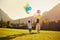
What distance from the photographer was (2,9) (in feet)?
8.18

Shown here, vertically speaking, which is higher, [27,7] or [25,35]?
[27,7]

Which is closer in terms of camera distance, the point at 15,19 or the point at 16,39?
the point at 16,39

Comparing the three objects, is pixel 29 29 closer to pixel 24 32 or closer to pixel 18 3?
pixel 24 32

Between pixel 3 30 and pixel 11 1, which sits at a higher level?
pixel 11 1

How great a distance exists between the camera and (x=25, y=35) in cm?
231

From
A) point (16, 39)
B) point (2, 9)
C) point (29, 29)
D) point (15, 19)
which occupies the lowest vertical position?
point (16, 39)

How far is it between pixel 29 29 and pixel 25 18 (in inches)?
7.2

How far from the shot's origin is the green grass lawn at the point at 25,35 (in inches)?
89.1

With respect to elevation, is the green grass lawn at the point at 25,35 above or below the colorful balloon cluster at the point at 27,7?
below

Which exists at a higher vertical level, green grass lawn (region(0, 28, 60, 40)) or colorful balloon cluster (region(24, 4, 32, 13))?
colorful balloon cluster (region(24, 4, 32, 13))

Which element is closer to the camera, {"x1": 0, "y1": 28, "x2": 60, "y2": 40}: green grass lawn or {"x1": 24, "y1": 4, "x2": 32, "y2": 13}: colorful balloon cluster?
{"x1": 0, "y1": 28, "x2": 60, "y2": 40}: green grass lawn

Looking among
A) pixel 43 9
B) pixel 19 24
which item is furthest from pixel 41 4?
pixel 19 24

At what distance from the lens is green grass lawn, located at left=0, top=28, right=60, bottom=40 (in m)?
2.26

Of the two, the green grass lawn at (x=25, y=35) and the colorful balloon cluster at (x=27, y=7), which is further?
the colorful balloon cluster at (x=27, y=7)
